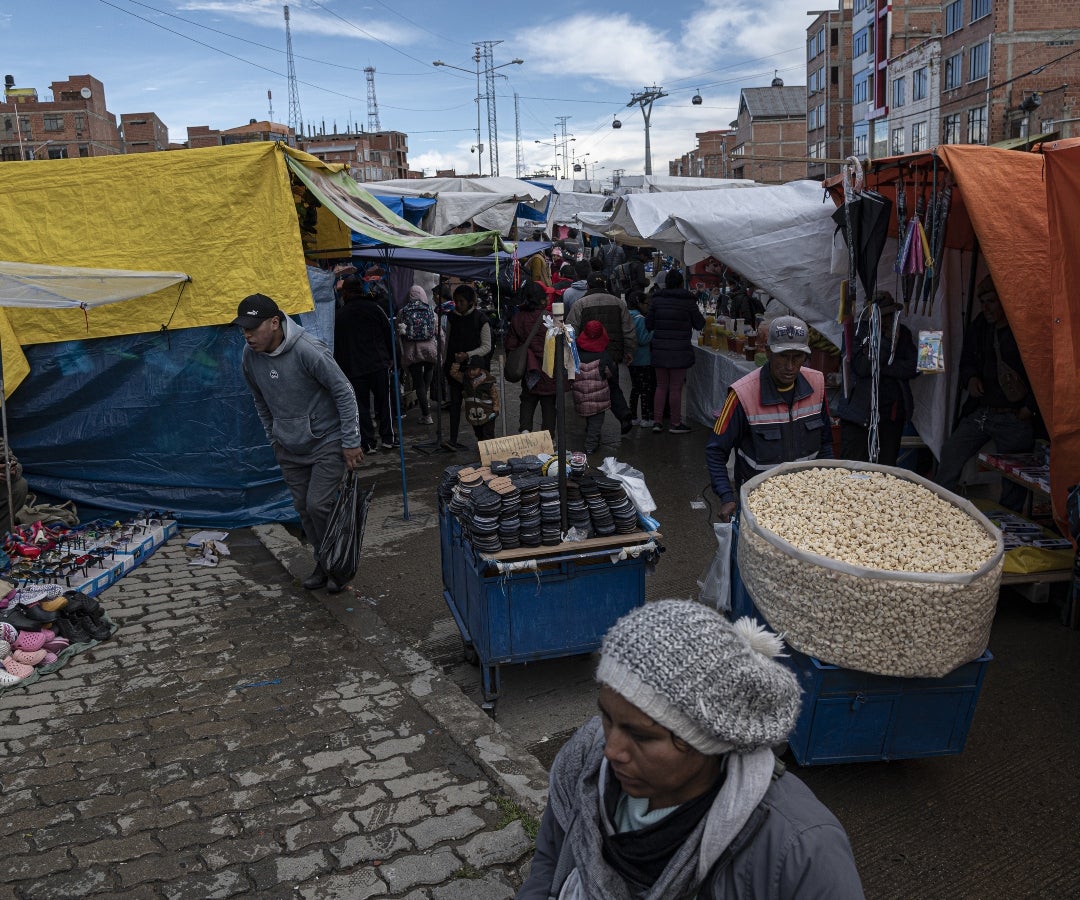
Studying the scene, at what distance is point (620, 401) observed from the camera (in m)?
11.2

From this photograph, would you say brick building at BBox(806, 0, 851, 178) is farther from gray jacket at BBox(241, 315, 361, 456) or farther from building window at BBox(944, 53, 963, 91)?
gray jacket at BBox(241, 315, 361, 456)

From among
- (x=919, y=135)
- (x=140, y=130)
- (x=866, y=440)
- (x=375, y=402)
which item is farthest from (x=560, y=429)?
(x=140, y=130)

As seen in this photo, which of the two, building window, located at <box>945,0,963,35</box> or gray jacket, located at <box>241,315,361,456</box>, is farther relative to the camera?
building window, located at <box>945,0,963,35</box>

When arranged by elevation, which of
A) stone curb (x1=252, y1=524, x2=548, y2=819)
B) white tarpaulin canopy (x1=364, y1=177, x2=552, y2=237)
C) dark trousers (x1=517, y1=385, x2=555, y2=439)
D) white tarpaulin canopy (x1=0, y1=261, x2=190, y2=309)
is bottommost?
stone curb (x1=252, y1=524, x2=548, y2=819)

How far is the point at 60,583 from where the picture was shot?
20.8ft

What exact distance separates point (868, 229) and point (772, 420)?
98.8 inches

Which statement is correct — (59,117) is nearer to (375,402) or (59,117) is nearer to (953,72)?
(953,72)

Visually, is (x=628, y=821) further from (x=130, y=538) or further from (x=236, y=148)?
(x=236, y=148)

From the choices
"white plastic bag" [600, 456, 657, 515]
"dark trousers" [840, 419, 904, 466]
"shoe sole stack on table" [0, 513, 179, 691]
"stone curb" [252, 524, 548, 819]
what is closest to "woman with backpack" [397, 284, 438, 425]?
"shoe sole stack on table" [0, 513, 179, 691]

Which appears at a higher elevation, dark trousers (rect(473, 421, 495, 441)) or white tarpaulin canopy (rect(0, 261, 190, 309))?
white tarpaulin canopy (rect(0, 261, 190, 309))

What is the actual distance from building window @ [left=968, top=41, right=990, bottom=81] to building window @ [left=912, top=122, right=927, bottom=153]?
22.7ft

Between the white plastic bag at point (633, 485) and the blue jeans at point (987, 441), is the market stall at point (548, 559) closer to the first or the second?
the white plastic bag at point (633, 485)

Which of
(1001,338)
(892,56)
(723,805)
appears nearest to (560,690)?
(723,805)

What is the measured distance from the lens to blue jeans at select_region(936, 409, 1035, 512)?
640 cm
